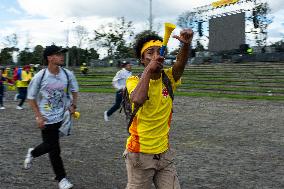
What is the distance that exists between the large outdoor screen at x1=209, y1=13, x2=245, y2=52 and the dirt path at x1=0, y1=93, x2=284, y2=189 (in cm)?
4833

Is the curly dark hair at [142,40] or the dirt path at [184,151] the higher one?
the curly dark hair at [142,40]

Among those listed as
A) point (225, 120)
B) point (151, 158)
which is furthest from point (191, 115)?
point (151, 158)

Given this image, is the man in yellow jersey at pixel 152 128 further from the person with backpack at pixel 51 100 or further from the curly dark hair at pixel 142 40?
the person with backpack at pixel 51 100

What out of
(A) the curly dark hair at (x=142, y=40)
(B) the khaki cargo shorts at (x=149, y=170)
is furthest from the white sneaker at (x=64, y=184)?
(A) the curly dark hair at (x=142, y=40)

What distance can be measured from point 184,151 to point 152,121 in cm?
518

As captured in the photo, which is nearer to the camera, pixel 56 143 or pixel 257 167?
pixel 56 143

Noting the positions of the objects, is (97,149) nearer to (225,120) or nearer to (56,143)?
(56,143)

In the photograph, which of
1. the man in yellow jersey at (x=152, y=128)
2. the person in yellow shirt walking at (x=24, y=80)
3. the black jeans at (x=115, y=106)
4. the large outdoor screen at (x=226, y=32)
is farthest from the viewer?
the large outdoor screen at (x=226, y=32)

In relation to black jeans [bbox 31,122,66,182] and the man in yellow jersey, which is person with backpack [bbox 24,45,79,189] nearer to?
black jeans [bbox 31,122,66,182]

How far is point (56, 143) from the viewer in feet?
20.1

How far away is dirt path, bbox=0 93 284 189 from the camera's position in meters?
6.40

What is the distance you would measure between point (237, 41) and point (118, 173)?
5797cm

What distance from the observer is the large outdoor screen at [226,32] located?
61.5 metres

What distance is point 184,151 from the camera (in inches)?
339
